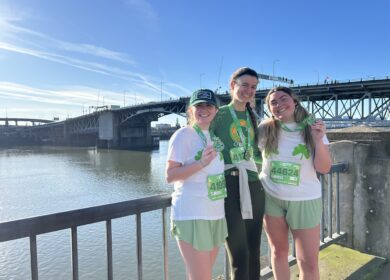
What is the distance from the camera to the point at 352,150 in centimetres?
361

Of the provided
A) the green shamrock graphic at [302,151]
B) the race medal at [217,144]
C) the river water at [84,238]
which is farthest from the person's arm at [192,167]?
the river water at [84,238]

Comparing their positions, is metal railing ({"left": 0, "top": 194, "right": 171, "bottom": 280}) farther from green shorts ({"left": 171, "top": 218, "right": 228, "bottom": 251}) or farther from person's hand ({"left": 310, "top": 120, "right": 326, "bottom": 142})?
person's hand ({"left": 310, "top": 120, "right": 326, "bottom": 142})

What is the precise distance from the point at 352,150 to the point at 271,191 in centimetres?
167

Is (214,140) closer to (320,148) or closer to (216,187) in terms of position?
(216,187)

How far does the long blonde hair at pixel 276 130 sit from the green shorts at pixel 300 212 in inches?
14.6

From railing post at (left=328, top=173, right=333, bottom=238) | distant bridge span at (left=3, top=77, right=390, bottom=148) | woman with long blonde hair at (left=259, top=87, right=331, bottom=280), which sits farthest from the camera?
distant bridge span at (left=3, top=77, right=390, bottom=148)

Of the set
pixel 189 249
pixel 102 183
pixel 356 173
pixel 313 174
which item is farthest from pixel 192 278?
pixel 102 183

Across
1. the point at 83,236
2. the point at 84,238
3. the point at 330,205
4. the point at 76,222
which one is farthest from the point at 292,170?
the point at 83,236

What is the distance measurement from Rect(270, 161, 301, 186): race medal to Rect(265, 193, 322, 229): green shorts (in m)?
0.14

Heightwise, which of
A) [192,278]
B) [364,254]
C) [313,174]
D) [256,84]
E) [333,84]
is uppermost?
[333,84]

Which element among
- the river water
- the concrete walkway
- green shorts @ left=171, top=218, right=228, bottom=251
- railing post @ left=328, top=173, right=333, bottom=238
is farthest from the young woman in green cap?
railing post @ left=328, top=173, right=333, bottom=238

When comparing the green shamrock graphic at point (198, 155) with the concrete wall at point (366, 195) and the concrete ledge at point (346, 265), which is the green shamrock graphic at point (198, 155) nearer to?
the concrete ledge at point (346, 265)

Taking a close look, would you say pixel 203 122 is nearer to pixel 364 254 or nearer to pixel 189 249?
pixel 189 249

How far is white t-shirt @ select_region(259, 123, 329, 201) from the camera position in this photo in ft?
7.67
